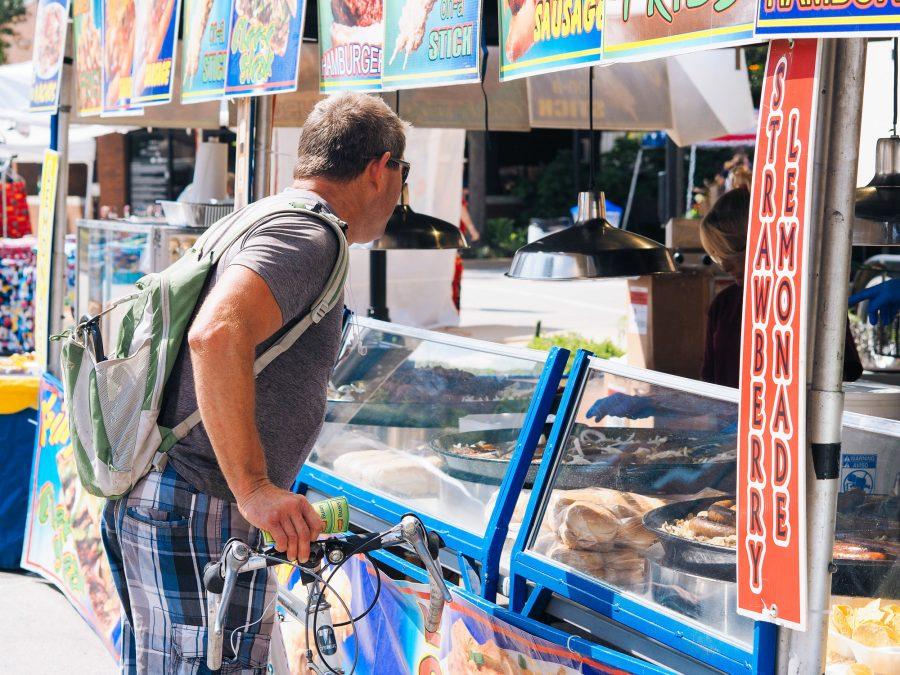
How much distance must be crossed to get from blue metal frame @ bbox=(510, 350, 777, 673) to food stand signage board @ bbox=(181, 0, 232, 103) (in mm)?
2233

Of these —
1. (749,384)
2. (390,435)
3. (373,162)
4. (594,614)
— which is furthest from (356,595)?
(749,384)

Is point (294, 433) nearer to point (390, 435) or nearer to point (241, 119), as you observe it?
point (390, 435)

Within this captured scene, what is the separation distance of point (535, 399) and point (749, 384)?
3.15 ft

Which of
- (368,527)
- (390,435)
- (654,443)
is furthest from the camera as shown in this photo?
(390,435)

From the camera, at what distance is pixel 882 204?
400 cm

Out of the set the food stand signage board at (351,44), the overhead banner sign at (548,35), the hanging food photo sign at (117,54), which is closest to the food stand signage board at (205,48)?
the hanging food photo sign at (117,54)

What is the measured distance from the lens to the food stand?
75.9 inches

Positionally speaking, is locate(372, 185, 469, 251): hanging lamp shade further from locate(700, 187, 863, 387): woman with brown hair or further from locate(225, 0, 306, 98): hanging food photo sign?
locate(700, 187, 863, 387): woman with brown hair

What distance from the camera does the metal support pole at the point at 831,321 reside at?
188 centimetres

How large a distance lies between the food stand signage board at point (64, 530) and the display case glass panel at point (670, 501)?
94.4 inches

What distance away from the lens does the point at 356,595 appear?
3.36 metres

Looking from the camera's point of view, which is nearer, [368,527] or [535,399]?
[535,399]

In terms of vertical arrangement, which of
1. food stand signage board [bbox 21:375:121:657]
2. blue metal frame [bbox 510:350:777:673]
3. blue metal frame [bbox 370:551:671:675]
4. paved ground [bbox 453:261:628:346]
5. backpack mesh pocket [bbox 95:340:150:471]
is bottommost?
food stand signage board [bbox 21:375:121:657]

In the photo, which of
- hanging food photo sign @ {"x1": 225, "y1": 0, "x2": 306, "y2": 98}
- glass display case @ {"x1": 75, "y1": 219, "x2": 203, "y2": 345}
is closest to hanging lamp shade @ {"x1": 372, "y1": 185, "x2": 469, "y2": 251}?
hanging food photo sign @ {"x1": 225, "y1": 0, "x2": 306, "y2": 98}
